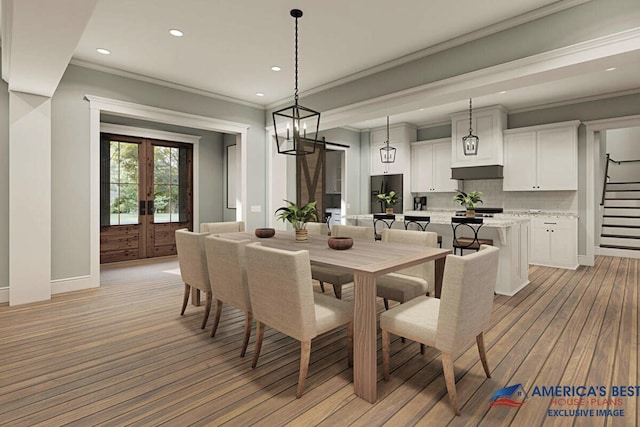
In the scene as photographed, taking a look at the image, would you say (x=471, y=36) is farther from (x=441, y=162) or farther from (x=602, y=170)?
(x=602, y=170)

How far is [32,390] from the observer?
209 cm

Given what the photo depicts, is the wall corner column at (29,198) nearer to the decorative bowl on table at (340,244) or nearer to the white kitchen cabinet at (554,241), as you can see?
the decorative bowl on table at (340,244)

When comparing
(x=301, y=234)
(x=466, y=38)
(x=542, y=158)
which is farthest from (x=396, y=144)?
(x=301, y=234)

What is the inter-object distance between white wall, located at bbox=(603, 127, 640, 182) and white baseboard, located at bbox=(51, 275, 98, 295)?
1209cm

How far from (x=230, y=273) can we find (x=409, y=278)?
1.52m

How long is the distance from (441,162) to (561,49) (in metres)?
4.34

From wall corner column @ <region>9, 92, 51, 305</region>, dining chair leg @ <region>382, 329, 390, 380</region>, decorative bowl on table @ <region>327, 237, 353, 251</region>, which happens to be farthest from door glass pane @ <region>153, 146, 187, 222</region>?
dining chair leg @ <region>382, 329, 390, 380</region>

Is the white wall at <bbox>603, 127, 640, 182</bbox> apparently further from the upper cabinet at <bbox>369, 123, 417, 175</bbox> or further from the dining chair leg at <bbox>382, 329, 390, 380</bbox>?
the dining chair leg at <bbox>382, 329, 390, 380</bbox>

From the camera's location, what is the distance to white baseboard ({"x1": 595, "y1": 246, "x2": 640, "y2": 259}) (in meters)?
6.49

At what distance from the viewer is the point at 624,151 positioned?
9.13 m

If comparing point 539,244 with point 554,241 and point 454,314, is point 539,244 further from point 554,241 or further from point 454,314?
point 454,314

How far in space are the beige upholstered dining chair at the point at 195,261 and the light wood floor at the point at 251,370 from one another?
0.38 metres

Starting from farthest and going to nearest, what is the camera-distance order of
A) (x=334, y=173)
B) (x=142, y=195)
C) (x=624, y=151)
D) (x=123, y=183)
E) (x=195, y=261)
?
1. (x=624, y=151)
2. (x=334, y=173)
3. (x=142, y=195)
4. (x=123, y=183)
5. (x=195, y=261)

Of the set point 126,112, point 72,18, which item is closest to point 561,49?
point 72,18
